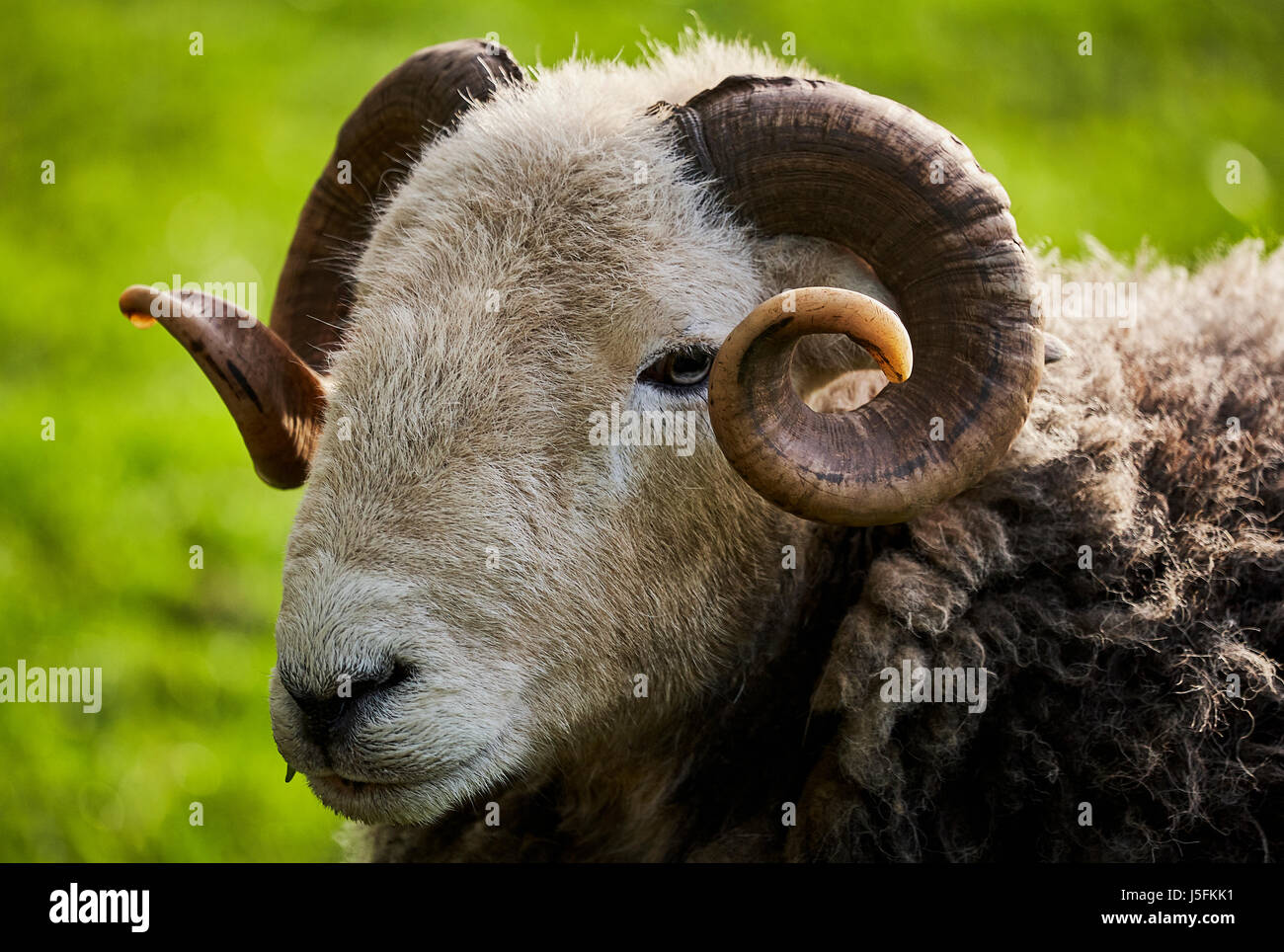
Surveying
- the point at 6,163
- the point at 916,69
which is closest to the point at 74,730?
the point at 6,163

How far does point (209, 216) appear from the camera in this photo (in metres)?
12.7

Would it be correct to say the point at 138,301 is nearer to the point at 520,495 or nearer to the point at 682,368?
the point at 520,495

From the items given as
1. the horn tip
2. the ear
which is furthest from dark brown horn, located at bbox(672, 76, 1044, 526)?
the horn tip

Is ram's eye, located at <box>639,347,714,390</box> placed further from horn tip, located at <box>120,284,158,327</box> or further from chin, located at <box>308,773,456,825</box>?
horn tip, located at <box>120,284,158,327</box>

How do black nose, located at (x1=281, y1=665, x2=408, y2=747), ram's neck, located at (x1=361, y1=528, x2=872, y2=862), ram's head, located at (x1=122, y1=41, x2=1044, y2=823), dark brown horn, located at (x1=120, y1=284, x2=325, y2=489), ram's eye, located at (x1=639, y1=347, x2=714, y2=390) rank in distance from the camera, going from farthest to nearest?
dark brown horn, located at (x1=120, y1=284, x2=325, y2=489)
ram's neck, located at (x1=361, y1=528, x2=872, y2=862)
ram's eye, located at (x1=639, y1=347, x2=714, y2=390)
ram's head, located at (x1=122, y1=41, x2=1044, y2=823)
black nose, located at (x1=281, y1=665, x2=408, y2=747)

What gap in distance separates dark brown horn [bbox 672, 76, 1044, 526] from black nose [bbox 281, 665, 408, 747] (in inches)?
44.3

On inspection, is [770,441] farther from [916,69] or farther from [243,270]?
[916,69]

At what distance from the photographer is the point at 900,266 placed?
12.4 ft

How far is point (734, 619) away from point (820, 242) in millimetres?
1248

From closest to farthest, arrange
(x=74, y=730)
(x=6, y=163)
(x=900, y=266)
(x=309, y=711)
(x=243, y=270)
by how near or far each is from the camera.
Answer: (x=309, y=711)
(x=900, y=266)
(x=74, y=730)
(x=243, y=270)
(x=6, y=163)

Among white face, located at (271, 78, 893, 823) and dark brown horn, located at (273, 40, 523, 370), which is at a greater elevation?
dark brown horn, located at (273, 40, 523, 370)

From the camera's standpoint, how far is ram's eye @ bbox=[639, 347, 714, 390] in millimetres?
3887

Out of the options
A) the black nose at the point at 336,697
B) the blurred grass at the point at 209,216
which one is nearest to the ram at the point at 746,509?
the black nose at the point at 336,697

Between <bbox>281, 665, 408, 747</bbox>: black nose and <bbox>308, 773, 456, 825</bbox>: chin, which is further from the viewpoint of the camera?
<bbox>308, 773, 456, 825</bbox>: chin
